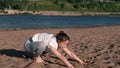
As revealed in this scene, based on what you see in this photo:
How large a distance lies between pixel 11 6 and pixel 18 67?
11076 cm

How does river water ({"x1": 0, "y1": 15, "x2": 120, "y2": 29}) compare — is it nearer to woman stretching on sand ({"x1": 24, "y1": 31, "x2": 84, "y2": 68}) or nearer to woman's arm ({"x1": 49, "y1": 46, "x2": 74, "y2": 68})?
woman stretching on sand ({"x1": 24, "y1": 31, "x2": 84, "y2": 68})

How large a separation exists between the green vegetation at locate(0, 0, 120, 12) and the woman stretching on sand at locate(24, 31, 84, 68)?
106 metres

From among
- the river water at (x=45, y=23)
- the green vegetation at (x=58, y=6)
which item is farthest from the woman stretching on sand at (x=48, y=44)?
the green vegetation at (x=58, y=6)

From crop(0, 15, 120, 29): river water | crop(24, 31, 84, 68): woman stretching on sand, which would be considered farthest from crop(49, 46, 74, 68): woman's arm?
crop(0, 15, 120, 29): river water

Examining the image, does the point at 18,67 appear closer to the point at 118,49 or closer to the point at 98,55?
the point at 98,55

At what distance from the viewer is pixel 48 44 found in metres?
10.2

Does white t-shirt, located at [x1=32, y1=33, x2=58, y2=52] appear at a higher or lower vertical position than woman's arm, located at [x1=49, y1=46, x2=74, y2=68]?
higher

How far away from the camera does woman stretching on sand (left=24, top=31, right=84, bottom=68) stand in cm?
1008

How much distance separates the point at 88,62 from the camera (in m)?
10.9

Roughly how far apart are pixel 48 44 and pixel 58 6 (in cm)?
11641

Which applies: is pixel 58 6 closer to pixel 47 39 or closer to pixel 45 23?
pixel 45 23

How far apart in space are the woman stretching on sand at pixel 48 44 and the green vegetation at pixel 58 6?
106 m

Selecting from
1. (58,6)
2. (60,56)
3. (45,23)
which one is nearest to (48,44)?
(60,56)

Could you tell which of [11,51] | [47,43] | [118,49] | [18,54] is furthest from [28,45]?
[118,49]
